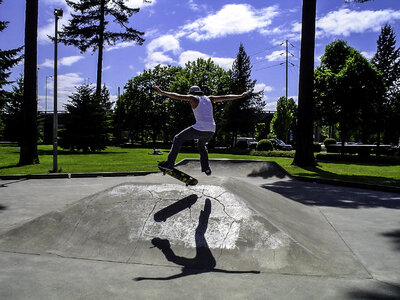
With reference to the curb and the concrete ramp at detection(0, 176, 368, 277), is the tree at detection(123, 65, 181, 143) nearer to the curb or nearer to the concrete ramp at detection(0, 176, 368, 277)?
the curb

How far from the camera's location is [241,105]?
4500 cm

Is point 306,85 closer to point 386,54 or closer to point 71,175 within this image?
point 71,175

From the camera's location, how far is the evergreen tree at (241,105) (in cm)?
4431

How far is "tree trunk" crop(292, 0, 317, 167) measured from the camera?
17.6m

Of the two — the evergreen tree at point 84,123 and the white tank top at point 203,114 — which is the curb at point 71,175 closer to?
the white tank top at point 203,114

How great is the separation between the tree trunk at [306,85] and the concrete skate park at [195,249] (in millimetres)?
11097

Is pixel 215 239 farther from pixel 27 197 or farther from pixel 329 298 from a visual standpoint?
pixel 27 197

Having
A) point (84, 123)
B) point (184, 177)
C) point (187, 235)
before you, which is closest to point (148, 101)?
point (84, 123)

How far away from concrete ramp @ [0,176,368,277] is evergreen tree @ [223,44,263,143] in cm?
3831

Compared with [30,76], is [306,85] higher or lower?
higher

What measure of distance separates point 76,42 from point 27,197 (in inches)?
1067

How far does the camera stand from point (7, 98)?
27.8 m

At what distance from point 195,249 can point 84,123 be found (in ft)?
87.0

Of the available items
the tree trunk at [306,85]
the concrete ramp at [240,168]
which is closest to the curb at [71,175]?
the concrete ramp at [240,168]
